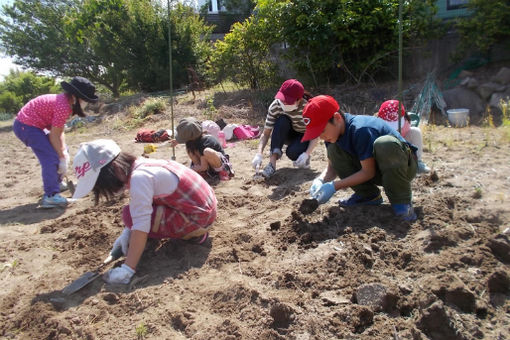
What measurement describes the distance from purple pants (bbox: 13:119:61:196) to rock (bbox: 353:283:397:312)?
3375 mm

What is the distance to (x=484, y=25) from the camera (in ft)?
24.1

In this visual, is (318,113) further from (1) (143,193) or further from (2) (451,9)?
(2) (451,9)

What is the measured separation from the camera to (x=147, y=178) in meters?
2.28

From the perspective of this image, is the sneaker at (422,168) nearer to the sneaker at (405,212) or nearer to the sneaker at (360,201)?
the sneaker at (360,201)

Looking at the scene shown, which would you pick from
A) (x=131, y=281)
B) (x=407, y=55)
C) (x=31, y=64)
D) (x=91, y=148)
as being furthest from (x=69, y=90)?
(x=31, y=64)

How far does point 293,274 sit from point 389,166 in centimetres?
91

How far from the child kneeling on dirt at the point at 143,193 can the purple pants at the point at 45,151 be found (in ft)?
6.25

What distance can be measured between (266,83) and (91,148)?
24.1ft

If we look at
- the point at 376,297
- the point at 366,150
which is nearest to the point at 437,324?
the point at 376,297

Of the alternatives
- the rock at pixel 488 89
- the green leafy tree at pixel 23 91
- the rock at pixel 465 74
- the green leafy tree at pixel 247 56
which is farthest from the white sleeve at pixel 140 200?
the green leafy tree at pixel 23 91

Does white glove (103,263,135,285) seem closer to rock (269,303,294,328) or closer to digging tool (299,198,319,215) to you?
rock (269,303,294,328)

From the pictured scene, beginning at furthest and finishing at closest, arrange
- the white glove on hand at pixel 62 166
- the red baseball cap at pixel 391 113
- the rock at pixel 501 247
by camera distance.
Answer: the white glove on hand at pixel 62 166 < the red baseball cap at pixel 391 113 < the rock at pixel 501 247

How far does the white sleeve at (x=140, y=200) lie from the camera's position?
225cm

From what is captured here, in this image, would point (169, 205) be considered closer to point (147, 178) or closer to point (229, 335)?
point (147, 178)
